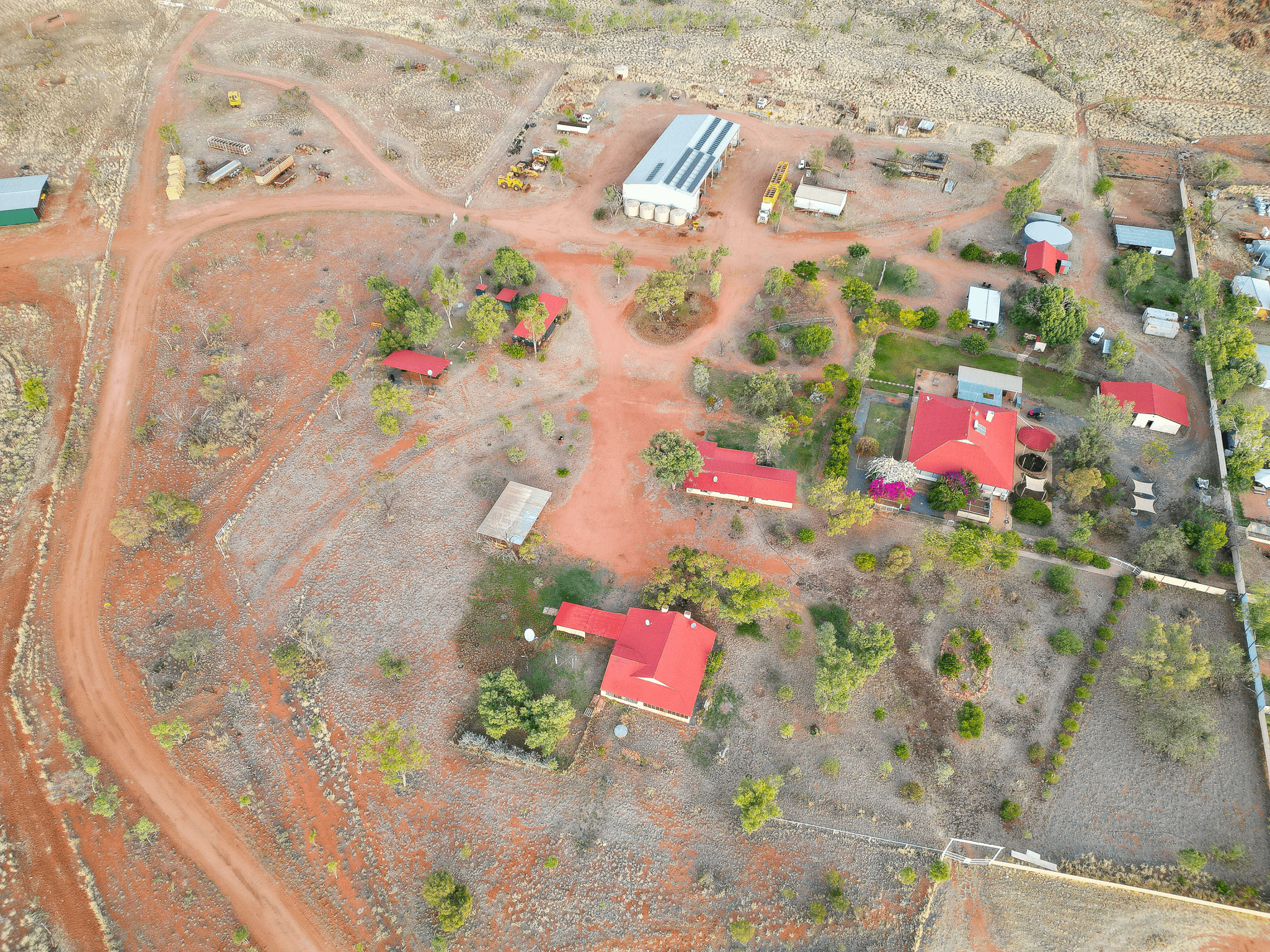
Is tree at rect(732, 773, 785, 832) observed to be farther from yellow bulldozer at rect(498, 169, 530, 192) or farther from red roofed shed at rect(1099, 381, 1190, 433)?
Answer: yellow bulldozer at rect(498, 169, 530, 192)

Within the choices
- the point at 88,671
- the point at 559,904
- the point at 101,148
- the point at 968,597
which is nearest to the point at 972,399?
the point at 968,597

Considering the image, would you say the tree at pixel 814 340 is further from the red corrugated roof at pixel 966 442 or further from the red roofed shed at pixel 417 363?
the red roofed shed at pixel 417 363

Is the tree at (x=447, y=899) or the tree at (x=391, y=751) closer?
the tree at (x=447, y=899)

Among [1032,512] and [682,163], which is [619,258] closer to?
[682,163]

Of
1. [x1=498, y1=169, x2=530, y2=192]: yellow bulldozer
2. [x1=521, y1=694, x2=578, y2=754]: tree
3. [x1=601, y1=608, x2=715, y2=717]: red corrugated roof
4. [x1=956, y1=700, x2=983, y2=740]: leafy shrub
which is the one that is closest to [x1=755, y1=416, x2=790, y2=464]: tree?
[x1=601, y1=608, x2=715, y2=717]: red corrugated roof

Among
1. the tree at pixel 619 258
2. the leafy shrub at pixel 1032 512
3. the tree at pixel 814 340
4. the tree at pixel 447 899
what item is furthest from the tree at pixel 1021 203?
the tree at pixel 447 899

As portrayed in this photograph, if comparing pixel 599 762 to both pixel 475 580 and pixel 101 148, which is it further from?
pixel 101 148
